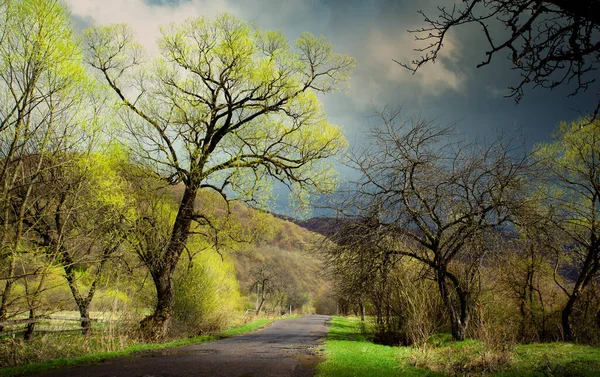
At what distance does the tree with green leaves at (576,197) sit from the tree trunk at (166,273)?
626 inches

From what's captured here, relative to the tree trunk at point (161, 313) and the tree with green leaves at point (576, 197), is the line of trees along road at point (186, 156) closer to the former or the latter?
the tree trunk at point (161, 313)

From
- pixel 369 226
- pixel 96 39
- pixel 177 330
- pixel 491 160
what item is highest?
pixel 96 39

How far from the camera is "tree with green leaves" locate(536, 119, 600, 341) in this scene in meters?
15.5

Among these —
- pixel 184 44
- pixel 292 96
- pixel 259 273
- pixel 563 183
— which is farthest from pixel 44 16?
pixel 259 273

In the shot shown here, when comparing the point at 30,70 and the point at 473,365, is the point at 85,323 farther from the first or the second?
the point at 473,365

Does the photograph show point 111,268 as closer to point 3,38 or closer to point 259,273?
point 3,38

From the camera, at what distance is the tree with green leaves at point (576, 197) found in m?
15.5

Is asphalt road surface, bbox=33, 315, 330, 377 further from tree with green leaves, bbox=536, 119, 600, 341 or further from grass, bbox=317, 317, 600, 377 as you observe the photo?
tree with green leaves, bbox=536, 119, 600, 341

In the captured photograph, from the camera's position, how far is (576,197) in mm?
17703

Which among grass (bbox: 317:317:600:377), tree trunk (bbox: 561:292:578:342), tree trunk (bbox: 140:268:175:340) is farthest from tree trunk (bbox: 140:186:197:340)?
tree trunk (bbox: 561:292:578:342)

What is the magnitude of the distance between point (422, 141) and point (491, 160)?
2780 millimetres

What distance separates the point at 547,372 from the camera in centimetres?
680

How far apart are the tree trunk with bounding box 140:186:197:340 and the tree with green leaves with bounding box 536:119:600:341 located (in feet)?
52.1

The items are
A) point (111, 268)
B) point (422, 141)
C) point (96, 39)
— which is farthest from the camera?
point (111, 268)
